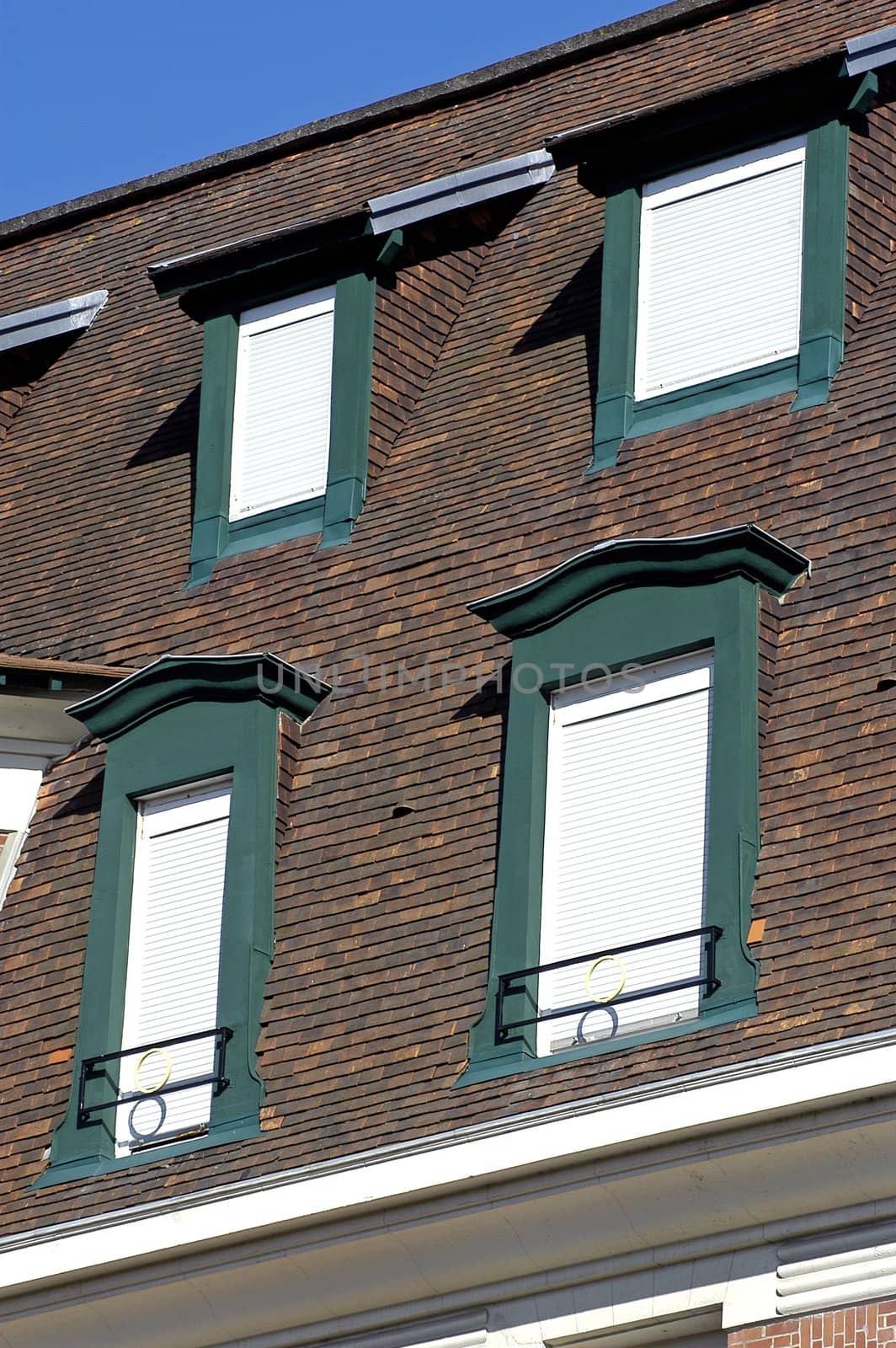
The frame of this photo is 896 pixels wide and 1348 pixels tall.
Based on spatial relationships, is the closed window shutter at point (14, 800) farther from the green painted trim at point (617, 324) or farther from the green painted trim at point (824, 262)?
the green painted trim at point (824, 262)

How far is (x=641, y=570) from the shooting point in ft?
57.4

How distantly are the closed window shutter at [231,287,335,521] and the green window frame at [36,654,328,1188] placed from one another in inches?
80.0

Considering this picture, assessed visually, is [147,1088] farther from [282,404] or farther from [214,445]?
[282,404]

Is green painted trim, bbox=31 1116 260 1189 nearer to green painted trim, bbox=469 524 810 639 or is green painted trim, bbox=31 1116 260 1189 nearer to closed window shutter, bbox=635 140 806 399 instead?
green painted trim, bbox=469 524 810 639

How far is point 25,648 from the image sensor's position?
2086 centimetres

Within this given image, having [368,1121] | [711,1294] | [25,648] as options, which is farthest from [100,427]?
[711,1294]

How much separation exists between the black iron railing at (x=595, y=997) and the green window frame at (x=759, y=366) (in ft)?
11.4

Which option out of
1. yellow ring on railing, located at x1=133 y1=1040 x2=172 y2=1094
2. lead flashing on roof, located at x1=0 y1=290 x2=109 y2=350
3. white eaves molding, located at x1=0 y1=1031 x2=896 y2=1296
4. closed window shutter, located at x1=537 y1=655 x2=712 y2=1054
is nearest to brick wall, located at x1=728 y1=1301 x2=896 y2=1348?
white eaves molding, located at x1=0 y1=1031 x2=896 y2=1296

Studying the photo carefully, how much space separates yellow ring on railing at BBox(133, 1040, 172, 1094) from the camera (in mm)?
18016

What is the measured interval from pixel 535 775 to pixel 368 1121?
211 centimetres

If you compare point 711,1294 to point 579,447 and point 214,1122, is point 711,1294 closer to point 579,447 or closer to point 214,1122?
point 214,1122

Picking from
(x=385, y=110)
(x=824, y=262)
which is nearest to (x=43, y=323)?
(x=385, y=110)

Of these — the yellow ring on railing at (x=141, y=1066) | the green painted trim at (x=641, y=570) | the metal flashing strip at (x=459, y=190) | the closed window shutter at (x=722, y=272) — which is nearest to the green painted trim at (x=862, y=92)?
the closed window shutter at (x=722, y=272)

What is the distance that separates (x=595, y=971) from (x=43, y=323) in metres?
8.71
